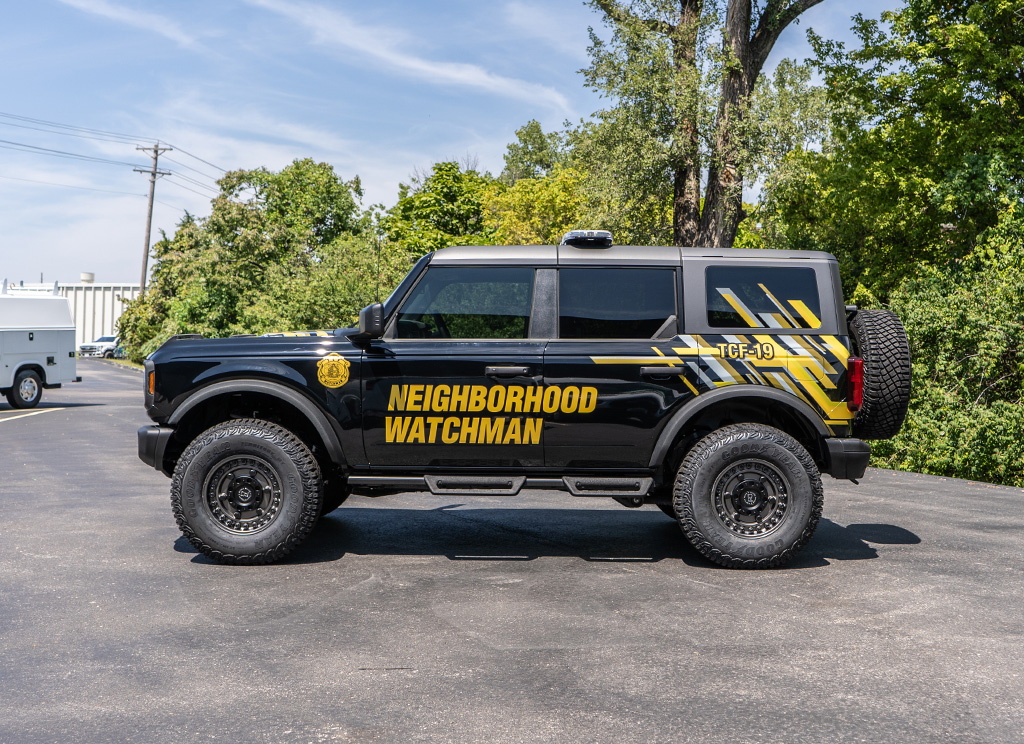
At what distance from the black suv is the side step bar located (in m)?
0.02

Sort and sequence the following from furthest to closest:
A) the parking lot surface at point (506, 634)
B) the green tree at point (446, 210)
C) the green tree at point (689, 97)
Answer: the green tree at point (446, 210), the green tree at point (689, 97), the parking lot surface at point (506, 634)

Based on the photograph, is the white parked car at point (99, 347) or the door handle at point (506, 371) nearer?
the door handle at point (506, 371)

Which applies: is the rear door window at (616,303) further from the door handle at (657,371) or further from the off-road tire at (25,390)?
the off-road tire at (25,390)

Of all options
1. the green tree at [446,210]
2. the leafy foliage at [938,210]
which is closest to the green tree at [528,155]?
the green tree at [446,210]

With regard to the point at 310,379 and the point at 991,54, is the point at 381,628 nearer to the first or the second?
the point at 310,379

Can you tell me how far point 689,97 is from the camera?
19.0 m

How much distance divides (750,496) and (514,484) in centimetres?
162

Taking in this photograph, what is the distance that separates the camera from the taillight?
609cm

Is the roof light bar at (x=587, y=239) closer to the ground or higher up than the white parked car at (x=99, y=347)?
higher up

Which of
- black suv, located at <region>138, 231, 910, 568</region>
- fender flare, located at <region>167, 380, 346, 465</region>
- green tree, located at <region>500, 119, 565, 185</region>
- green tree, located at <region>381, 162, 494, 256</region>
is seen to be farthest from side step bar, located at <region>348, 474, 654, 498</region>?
green tree, located at <region>500, 119, 565, 185</region>

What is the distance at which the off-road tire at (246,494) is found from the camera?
241 inches

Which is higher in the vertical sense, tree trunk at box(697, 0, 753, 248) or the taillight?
tree trunk at box(697, 0, 753, 248)

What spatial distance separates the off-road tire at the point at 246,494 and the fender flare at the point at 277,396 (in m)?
0.19

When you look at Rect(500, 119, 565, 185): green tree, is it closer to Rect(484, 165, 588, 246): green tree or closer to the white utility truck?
Rect(484, 165, 588, 246): green tree
